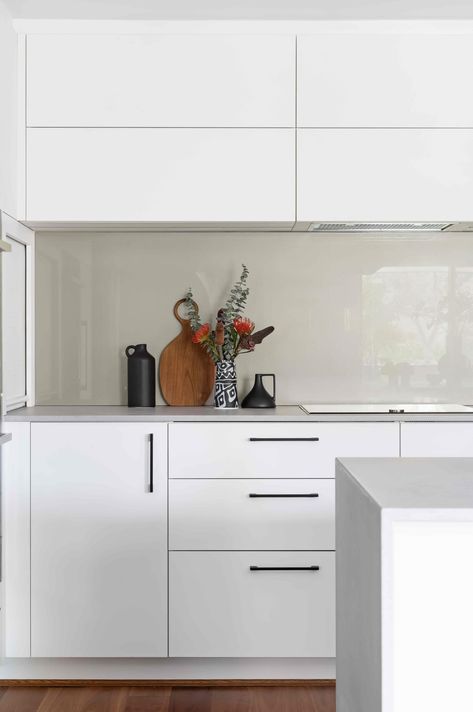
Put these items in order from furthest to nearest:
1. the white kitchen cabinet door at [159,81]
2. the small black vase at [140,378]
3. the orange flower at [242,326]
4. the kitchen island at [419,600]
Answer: the small black vase at [140,378] → the orange flower at [242,326] → the white kitchen cabinet door at [159,81] → the kitchen island at [419,600]

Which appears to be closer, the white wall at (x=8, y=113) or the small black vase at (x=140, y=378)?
the white wall at (x=8, y=113)

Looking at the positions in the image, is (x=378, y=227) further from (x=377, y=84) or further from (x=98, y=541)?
(x=98, y=541)

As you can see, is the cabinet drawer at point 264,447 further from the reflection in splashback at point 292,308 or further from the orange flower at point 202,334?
the reflection in splashback at point 292,308

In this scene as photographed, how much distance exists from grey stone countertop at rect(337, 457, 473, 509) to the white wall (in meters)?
1.83

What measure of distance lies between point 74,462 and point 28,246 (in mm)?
1060

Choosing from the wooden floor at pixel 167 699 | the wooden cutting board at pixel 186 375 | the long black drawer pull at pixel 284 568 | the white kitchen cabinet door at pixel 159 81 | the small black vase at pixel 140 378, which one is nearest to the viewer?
the wooden floor at pixel 167 699

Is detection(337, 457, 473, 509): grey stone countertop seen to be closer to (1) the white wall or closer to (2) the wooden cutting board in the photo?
(2) the wooden cutting board

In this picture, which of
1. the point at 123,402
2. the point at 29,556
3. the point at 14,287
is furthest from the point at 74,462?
the point at 14,287

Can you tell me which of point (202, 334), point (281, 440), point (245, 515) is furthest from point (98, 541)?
point (202, 334)

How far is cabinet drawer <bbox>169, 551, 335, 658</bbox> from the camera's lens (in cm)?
258

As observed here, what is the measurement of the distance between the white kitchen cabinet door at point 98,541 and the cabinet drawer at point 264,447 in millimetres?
95

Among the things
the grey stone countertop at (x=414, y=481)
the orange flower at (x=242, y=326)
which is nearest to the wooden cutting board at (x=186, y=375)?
the orange flower at (x=242, y=326)

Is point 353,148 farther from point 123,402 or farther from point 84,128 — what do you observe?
point 123,402

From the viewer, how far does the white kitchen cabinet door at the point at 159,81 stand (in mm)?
2762
